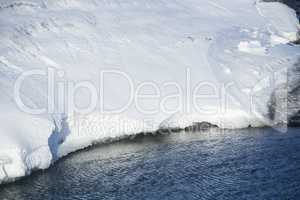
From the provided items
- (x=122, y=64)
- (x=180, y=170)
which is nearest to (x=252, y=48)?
(x=122, y=64)

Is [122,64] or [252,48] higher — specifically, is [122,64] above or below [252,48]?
below

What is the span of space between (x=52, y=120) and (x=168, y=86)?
335 inches

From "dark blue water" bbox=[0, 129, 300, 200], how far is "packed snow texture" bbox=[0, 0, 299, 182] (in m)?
1.00

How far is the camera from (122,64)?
36562mm

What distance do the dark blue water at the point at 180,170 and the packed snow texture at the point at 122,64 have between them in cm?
100

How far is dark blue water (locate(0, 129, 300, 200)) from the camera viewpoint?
84.4 feet

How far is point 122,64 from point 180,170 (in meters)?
10.7

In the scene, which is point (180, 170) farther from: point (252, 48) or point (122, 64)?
point (252, 48)

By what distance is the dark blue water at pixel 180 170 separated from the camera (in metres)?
25.7

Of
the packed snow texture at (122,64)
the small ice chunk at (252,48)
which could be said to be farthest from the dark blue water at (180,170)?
the small ice chunk at (252,48)

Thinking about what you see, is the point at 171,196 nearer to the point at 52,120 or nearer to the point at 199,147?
the point at 199,147

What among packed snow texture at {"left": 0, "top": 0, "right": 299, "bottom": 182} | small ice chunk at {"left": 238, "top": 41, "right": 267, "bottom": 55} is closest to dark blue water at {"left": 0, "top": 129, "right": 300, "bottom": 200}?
packed snow texture at {"left": 0, "top": 0, "right": 299, "bottom": 182}

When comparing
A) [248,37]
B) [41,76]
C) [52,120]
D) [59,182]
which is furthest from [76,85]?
[248,37]

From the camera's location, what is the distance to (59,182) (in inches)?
1065
